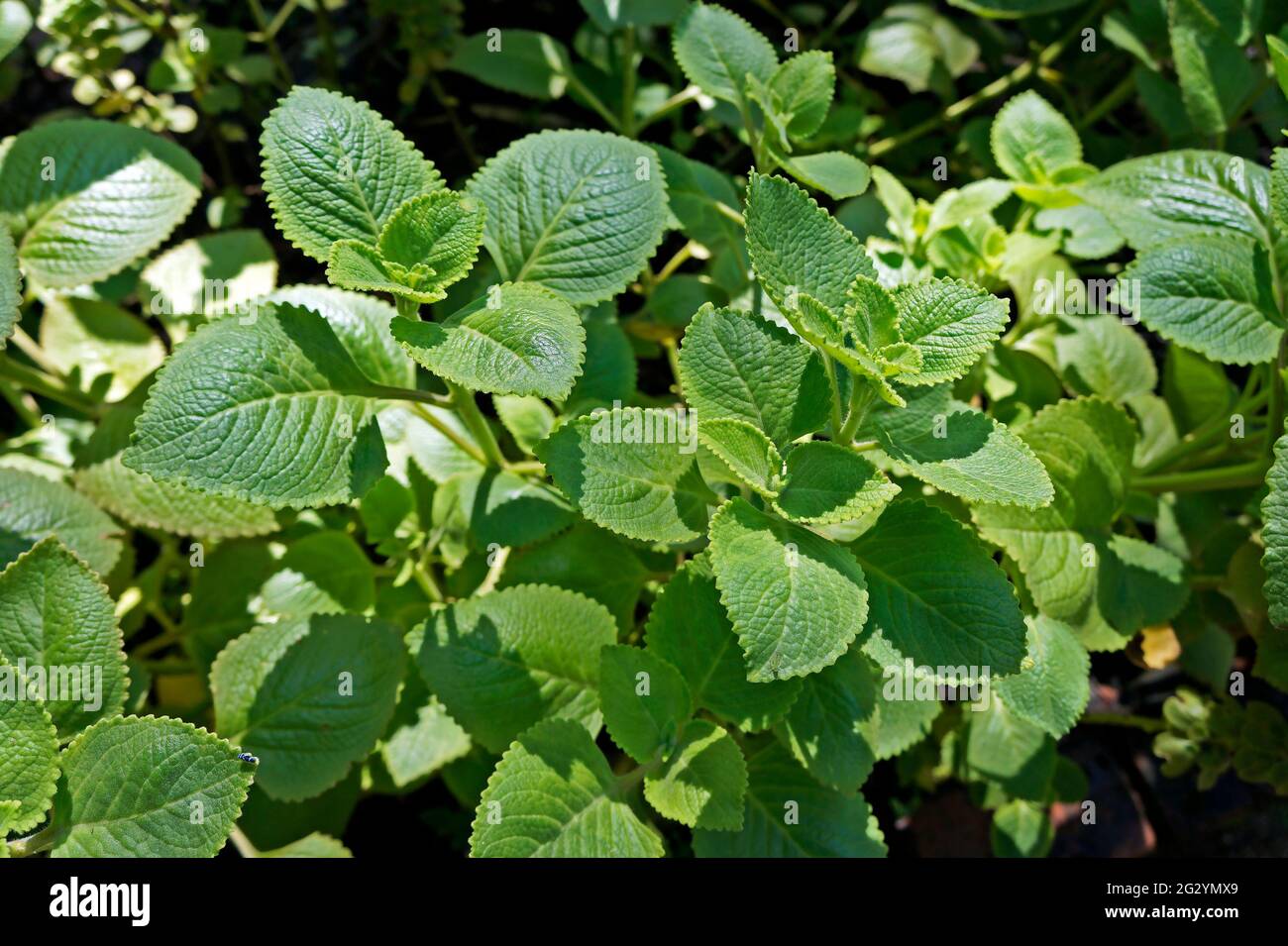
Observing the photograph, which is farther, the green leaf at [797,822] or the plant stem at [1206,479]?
the plant stem at [1206,479]

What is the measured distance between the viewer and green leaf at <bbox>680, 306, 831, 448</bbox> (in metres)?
1.35

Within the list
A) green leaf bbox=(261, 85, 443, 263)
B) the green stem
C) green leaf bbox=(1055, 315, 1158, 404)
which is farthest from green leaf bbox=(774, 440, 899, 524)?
the green stem

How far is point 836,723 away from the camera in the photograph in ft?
4.83

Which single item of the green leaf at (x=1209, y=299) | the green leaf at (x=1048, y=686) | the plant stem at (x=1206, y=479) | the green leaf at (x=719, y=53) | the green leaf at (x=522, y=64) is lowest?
the green leaf at (x=1048, y=686)

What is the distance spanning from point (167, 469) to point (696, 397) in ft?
2.10

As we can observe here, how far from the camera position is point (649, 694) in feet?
4.66

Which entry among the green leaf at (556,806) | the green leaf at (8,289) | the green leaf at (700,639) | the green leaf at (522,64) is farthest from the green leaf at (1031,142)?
the green leaf at (8,289)

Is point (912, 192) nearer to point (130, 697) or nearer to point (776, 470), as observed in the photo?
point (776, 470)

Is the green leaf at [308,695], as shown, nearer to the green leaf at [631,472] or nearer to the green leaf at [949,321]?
the green leaf at [631,472]

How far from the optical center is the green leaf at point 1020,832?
2041 mm

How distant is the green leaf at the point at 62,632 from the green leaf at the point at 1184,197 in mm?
1656

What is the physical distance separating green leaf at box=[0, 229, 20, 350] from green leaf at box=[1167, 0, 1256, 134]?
6.52ft

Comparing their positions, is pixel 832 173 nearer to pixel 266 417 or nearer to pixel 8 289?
pixel 266 417
